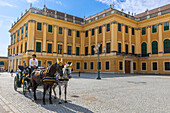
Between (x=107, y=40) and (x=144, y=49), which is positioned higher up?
(x=107, y=40)

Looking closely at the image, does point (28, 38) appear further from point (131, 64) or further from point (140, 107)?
point (140, 107)

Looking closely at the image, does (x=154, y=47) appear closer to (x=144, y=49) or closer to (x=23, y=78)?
(x=144, y=49)

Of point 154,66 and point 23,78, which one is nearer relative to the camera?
Result: point 23,78

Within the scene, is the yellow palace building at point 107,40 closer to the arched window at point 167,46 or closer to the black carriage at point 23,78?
the arched window at point 167,46

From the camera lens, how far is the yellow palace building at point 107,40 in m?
30.3

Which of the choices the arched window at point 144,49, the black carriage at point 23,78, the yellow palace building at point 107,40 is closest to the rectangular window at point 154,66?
the yellow palace building at point 107,40

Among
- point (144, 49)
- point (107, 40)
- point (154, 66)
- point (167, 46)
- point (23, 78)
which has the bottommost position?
point (23, 78)

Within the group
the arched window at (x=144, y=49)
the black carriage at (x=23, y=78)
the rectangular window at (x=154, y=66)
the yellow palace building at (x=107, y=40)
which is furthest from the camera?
the arched window at (x=144, y=49)

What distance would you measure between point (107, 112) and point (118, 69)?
25.7m

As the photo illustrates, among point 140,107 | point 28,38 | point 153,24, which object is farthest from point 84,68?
point 140,107

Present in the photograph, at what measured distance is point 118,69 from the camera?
97.5 ft

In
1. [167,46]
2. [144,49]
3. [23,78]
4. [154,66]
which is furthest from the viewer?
[144,49]

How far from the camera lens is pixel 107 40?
31922mm

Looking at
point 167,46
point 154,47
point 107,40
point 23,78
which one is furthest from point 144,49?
point 23,78
